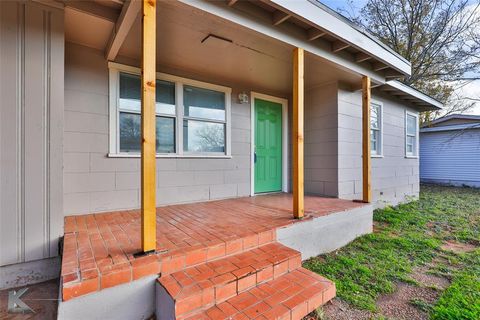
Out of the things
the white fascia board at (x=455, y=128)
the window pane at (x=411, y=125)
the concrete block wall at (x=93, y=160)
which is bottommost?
the concrete block wall at (x=93, y=160)

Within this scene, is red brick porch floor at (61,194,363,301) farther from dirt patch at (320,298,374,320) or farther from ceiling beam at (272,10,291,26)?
ceiling beam at (272,10,291,26)

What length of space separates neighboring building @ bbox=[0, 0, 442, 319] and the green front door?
3 centimetres

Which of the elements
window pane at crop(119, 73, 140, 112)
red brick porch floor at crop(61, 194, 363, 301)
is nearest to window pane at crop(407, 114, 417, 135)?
red brick porch floor at crop(61, 194, 363, 301)

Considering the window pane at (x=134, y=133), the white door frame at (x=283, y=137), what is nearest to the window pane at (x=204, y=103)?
the window pane at (x=134, y=133)

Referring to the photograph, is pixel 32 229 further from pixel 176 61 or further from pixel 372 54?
pixel 372 54

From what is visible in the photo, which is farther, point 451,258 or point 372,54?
point 372,54

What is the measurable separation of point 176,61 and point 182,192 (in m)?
2.02

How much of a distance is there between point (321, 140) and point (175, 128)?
2.85m

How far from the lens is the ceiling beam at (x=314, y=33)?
9.45ft

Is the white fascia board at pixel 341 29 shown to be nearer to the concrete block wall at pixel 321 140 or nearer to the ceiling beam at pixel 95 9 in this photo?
the concrete block wall at pixel 321 140

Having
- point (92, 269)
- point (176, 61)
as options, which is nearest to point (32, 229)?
point (92, 269)

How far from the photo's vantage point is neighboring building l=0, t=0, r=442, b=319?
2006 millimetres

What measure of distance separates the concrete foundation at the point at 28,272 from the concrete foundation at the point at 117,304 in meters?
0.93

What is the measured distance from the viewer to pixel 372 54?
3467 mm
